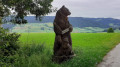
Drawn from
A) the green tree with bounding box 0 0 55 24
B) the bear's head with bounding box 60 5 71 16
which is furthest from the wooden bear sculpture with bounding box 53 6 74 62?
the green tree with bounding box 0 0 55 24

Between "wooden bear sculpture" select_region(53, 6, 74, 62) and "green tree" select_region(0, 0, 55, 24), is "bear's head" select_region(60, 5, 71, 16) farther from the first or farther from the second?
"green tree" select_region(0, 0, 55, 24)

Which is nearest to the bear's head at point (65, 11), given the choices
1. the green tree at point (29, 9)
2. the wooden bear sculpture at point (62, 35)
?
the wooden bear sculpture at point (62, 35)

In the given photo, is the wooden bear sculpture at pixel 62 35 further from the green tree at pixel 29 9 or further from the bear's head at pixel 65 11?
the green tree at pixel 29 9

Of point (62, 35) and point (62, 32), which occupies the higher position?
point (62, 32)

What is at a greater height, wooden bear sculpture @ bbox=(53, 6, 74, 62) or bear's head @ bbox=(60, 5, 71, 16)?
bear's head @ bbox=(60, 5, 71, 16)

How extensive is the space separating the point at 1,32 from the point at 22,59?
3677mm

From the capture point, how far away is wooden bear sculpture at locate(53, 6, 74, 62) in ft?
24.6

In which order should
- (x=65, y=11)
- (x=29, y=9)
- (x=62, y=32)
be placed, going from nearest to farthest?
1. (x=62, y=32)
2. (x=65, y=11)
3. (x=29, y=9)

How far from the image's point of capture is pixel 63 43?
24.7 feet

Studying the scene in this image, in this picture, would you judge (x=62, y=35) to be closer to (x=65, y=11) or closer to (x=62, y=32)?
(x=62, y=32)

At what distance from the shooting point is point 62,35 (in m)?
7.66

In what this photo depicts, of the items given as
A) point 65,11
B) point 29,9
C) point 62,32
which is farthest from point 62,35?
point 29,9

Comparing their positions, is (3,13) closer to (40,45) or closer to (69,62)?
(40,45)

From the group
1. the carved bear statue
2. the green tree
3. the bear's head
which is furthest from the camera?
the green tree
